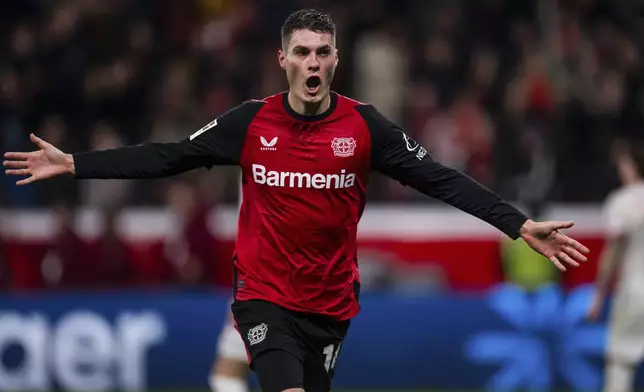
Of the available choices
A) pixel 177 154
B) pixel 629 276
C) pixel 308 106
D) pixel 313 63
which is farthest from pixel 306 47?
pixel 629 276

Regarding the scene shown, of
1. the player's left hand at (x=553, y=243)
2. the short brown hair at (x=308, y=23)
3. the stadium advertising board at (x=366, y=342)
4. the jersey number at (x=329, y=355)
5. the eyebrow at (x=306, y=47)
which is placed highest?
the short brown hair at (x=308, y=23)

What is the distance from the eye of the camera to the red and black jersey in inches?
258

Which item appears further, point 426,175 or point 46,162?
point 426,175

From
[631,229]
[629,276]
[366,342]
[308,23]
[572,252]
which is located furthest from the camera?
[366,342]

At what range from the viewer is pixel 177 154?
6559 millimetres

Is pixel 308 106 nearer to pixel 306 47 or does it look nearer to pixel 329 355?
pixel 306 47

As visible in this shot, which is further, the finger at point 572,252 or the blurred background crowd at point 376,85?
the blurred background crowd at point 376,85

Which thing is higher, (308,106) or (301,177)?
(308,106)

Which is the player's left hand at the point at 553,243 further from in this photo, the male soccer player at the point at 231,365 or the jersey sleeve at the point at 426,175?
the male soccer player at the point at 231,365

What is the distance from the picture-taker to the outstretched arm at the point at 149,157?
6398 millimetres

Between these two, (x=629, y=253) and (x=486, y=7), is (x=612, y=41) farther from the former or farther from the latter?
(x=629, y=253)

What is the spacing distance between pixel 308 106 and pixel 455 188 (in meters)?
0.81

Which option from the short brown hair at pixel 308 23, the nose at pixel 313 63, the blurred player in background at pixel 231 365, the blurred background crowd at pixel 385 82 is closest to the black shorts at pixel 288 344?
the nose at pixel 313 63

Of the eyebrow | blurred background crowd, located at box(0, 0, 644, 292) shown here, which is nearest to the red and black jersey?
the eyebrow
